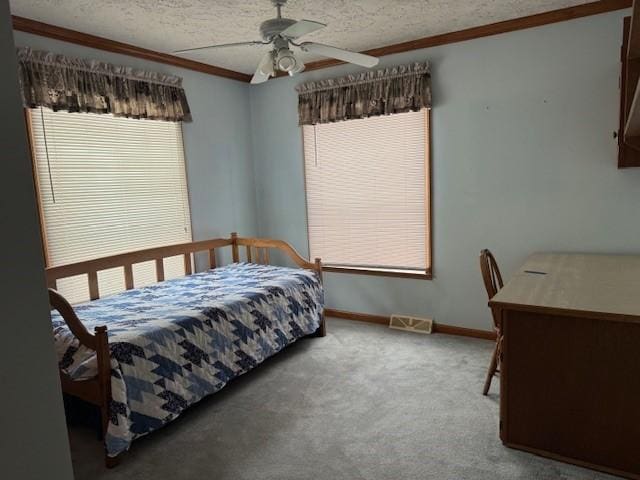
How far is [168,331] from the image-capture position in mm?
2410

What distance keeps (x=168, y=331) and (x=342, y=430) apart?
109 centimetres

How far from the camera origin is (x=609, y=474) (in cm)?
190

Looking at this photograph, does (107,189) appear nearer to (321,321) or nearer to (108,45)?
(108,45)

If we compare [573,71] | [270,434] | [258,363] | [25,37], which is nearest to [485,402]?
[270,434]

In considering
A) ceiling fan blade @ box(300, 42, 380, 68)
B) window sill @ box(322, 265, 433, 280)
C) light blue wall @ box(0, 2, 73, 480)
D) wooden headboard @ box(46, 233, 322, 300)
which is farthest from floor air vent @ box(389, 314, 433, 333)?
light blue wall @ box(0, 2, 73, 480)

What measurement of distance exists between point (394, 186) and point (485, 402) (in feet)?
6.26

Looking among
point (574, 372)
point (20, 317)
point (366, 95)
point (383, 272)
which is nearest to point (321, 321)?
point (383, 272)

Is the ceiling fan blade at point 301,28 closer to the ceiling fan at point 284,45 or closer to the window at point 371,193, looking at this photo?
the ceiling fan at point 284,45

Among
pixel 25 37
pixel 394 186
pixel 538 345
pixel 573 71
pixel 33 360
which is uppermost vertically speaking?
pixel 25 37

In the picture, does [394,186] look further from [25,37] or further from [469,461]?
[25,37]

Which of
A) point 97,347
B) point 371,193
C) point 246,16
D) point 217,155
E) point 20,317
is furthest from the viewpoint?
point 217,155

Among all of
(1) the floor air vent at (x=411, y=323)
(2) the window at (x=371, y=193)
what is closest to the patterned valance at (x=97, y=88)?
(2) the window at (x=371, y=193)

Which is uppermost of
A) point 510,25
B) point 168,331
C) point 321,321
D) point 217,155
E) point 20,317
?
point 510,25

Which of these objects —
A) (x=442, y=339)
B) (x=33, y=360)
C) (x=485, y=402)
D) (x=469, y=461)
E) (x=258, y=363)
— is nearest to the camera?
(x=33, y=360)
